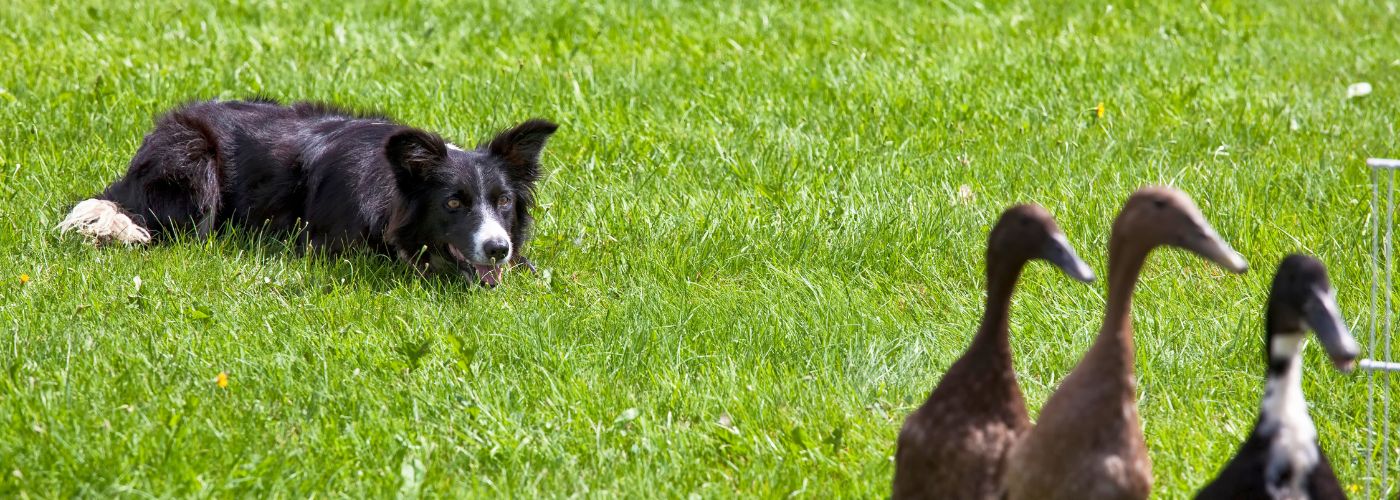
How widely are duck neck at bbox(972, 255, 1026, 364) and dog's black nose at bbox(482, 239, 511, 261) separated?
2.39 meters

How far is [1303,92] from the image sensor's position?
6637mm

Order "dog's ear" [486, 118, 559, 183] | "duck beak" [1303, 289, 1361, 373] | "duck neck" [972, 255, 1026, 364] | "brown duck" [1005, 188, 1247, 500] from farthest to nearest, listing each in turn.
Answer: "dog's ear" [486, 118, 559, 183], "duck neck" [972, 255, 1026, 364], "brown duck" [1005, 188, 1247, 500], "duck beak" [1303, 289, 1361, 373]

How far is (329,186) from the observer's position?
191 inches

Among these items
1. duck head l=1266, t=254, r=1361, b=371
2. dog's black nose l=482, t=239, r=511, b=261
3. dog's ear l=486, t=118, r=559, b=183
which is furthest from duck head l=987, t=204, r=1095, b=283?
dog's ear l=486, t=118, r=559, b=183

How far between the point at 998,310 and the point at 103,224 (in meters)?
3.52

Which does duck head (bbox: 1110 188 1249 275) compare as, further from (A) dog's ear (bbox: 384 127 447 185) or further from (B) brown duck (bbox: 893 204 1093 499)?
(A) dog's ear (bbox: 384 127 447 185)

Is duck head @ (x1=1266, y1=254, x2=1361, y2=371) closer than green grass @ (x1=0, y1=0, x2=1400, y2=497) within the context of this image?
Yes

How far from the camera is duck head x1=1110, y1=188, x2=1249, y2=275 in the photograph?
2.00 metres

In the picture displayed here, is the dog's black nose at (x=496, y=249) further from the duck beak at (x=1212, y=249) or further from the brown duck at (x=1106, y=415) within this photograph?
the duck beak at (x=1212, y=249)

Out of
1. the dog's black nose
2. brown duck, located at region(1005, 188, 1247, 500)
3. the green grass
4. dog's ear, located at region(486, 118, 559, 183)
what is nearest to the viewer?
brown duck, located at region(1005, 188, 1247, 500)

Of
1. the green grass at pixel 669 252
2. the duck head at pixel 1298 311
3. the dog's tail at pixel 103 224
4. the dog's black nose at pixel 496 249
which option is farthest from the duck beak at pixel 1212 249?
the dog's tail at pixel 103 224

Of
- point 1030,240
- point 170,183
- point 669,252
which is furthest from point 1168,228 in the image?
point 170,183

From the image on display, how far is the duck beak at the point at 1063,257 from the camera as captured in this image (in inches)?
82.1

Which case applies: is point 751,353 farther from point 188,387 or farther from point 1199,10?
point 1199,10
